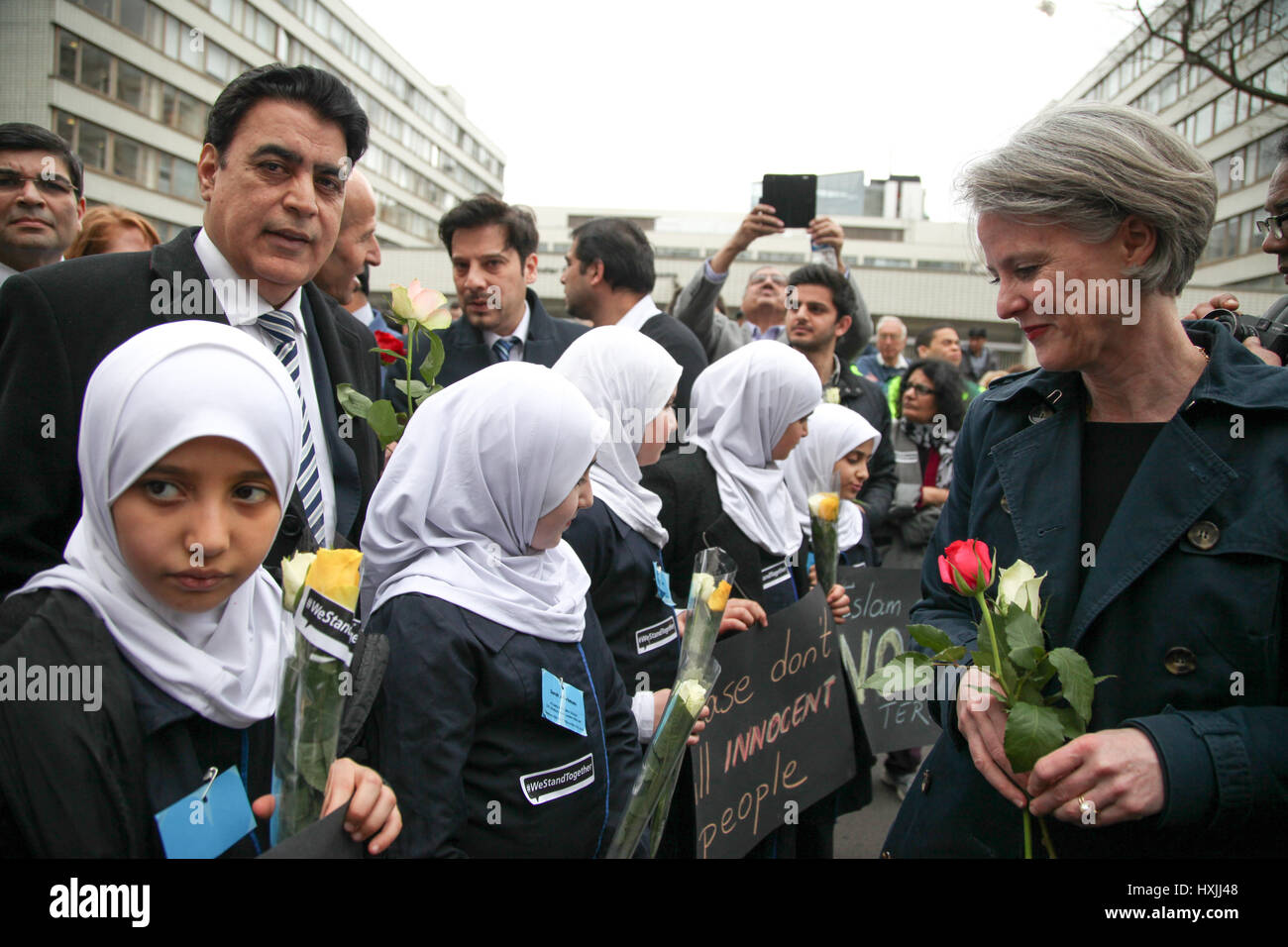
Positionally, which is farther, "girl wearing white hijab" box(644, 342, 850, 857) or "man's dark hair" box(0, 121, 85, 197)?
"man's dark hair" box(0, 121, 85, 197)

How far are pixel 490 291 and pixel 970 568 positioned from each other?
311 cm

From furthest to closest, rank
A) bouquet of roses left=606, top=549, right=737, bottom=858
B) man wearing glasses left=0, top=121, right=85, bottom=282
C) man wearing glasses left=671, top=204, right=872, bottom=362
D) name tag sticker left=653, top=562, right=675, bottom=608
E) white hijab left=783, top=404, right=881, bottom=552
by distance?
man wearing glasses left=671, top=204, right=872, bottom=362 → white hijab left=783, top=404, right=881, bottom=552 → man wearing glasses left=0, top=121, right=85, bottom=282 → name tag sticker left=653, top=562, right=675, bottom=608 → bouquet of roses left=606, top=549, right=737, bottom=858

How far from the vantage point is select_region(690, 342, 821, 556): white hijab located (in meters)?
3.51

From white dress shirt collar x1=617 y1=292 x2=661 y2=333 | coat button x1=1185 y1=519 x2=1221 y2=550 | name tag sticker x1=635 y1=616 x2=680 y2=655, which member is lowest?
name tag sticker x1=635 y1=616 x2=680 y2=655

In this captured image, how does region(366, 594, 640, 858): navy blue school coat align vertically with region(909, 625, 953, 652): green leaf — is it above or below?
below

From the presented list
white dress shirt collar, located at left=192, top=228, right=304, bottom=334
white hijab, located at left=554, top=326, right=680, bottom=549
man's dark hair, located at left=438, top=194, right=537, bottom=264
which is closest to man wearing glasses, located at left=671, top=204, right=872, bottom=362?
man's dark hair, located at left=438, top=194, right=537, bottom=264

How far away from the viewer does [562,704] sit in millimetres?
2016

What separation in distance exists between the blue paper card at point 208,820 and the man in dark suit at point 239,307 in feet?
1.96

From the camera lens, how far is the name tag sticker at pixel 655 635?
2703mm

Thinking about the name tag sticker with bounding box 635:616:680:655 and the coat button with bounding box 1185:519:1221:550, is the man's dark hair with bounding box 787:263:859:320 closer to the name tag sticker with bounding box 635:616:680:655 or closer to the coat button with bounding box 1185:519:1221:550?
the name tag sticker with bounding box 635:616:680:655

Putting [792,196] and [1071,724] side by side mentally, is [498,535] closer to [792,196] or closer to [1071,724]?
[1071,724]

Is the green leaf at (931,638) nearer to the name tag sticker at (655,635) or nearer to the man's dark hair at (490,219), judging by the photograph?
the name tag sticker at (655,635)
